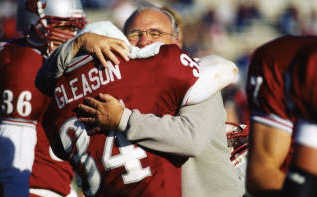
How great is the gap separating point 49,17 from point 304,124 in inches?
87.2

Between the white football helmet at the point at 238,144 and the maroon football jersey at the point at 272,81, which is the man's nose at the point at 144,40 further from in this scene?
the maroon football jersey at the point at 272,81

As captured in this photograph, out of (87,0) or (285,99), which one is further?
(87,0)

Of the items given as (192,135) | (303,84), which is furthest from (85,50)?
(303,84)

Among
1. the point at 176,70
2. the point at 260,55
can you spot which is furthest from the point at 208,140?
the point at 260,55

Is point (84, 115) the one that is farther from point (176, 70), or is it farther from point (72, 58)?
point (176, 70)

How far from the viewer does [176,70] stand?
2.25 m

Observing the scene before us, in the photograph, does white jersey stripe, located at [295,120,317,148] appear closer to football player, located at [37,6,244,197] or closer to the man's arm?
football player, located at [37,6,244,197]

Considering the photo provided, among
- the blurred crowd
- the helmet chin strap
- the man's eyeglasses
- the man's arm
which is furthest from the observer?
the blurred crowd

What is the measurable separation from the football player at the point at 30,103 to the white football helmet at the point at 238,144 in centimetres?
113

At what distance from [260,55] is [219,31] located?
48.2 ft

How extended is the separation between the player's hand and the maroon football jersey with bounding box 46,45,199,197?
40 mm

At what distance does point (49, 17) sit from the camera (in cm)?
357

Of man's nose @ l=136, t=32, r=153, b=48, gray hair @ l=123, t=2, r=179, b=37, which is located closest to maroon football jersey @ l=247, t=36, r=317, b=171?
man's nose @ l=136, t=32, r=153, b=48

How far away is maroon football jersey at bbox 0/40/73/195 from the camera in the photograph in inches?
123
